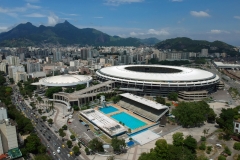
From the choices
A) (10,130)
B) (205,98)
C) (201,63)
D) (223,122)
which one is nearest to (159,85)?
(205,98)

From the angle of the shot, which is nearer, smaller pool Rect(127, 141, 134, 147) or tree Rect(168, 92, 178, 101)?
smaller pool Rect(127, 141, 134, 147)

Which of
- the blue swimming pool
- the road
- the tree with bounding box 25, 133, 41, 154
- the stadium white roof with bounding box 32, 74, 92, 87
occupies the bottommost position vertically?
the road

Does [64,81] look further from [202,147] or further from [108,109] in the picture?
[202,147]

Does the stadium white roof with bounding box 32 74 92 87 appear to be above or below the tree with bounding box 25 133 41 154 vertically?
above

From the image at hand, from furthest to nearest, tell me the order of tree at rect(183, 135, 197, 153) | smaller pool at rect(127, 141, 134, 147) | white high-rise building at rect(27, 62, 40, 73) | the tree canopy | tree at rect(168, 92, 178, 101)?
white high-rise building at rect(27, 62, 40, 73)
tree at rect(168, 92, 178, 101)
the tree canopy
smaller pool at rect(127, 141, 134, 147)
tree at rect(183, 135, 197, 153)

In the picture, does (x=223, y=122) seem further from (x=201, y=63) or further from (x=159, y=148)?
(x=201, y=63)

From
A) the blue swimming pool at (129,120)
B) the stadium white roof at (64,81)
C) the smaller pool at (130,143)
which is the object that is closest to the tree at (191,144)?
the smaller pool at (130,143)

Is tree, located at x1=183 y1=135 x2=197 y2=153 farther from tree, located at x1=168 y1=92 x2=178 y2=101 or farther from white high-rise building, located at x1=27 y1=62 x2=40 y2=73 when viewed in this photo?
white high-rise building, located at x1=27 y1=62 x2=40 y2=73

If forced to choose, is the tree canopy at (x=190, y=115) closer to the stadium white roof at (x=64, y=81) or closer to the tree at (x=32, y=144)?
the tree at (x=32, y=144)

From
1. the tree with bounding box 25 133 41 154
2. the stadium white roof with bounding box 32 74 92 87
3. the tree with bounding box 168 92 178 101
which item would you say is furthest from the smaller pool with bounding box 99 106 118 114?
the stadium white roof with bounding box 32 74 92 87
